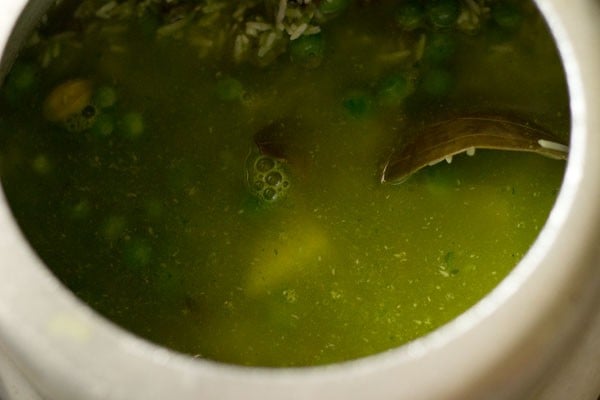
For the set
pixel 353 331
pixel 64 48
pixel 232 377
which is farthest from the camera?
pixel 64 48

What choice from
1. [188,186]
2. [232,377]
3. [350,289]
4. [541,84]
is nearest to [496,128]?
[541,84]

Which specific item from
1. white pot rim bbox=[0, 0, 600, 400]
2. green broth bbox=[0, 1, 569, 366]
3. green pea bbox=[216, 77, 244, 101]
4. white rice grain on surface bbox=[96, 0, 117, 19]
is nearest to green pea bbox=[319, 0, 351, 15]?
green broth bbox=[0, 1, 569, 366]

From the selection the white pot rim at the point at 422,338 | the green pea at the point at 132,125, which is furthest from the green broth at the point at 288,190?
the white pot rim at the point at 422,338

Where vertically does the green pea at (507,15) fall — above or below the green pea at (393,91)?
above

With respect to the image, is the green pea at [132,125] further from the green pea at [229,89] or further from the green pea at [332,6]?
the green pea at [332,6]

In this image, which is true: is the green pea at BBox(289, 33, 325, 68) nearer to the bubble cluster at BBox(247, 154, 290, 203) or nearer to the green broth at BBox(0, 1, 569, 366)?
the green broth at BBox(0, 1, 569, 366)

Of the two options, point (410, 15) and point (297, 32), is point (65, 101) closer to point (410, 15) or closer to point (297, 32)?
point (297, 32)

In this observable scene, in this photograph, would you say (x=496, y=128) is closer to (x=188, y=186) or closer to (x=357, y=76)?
(x=357, y=76)
